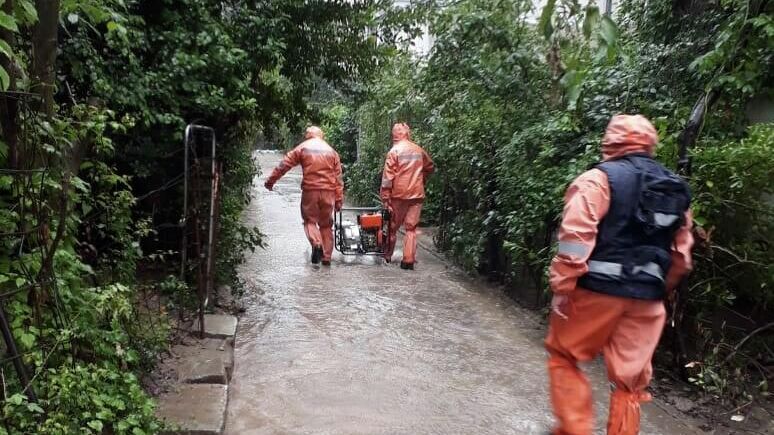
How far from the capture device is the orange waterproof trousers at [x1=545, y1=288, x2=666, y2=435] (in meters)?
3.29

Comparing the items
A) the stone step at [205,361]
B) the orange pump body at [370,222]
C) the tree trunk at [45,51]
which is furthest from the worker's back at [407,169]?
the tree trunk at [45,51]

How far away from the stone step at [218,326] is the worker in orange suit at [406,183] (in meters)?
3.52

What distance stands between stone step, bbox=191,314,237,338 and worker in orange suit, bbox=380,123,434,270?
3.52 meters

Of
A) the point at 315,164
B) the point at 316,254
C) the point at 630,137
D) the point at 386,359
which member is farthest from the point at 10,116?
the point at 316,254

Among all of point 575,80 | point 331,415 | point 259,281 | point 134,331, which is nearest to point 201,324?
point 134,331

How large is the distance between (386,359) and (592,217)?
7.88 feet

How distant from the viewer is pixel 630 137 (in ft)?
11.3

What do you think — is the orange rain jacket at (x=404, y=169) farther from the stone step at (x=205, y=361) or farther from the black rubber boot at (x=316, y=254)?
the stone step at (x=205, y=361)

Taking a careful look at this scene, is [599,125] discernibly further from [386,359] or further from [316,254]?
[316,254]

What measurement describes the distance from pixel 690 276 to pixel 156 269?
475 cm

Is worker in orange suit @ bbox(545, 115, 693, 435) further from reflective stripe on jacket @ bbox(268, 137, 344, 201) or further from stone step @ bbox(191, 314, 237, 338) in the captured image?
reflective stripe on jacket @ bbox(268, 137, 344, 201)

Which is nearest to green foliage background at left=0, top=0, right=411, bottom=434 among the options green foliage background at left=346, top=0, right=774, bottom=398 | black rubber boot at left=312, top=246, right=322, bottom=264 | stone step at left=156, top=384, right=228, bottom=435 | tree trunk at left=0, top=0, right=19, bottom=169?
tree trunk at left=0, top=0, right=19, bottom=169

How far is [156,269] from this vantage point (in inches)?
254

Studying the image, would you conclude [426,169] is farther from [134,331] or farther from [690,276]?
[134,331]
